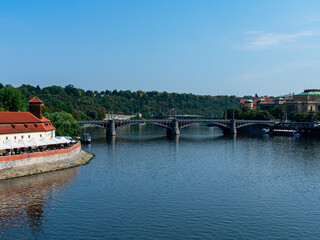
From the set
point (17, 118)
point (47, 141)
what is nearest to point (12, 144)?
point (47, 141)

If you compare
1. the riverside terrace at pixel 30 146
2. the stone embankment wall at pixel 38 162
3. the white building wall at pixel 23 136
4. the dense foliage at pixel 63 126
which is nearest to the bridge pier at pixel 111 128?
the dense foliage at pixel 63 126

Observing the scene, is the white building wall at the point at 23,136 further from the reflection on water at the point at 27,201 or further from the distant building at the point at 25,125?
the reflection on water at the point at 27,201

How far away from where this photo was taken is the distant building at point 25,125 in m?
76.4

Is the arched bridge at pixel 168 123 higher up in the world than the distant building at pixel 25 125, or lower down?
lower down

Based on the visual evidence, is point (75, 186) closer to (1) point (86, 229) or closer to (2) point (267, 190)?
(1) point (86, 229)

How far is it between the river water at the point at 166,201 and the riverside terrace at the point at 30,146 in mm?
7210

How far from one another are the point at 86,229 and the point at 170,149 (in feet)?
232

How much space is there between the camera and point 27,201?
5316cm

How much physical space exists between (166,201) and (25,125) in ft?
130

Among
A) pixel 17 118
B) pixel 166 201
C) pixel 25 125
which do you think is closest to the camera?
pixel 166 201

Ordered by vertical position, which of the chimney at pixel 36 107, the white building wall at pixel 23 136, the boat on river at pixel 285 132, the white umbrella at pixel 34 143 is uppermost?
the chimney at pixel 36 107

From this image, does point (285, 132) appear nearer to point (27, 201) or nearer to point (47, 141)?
point (47, 141)

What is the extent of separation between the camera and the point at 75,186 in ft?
203

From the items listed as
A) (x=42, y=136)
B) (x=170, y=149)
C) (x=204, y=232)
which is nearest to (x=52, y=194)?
(x=204, y=232)
